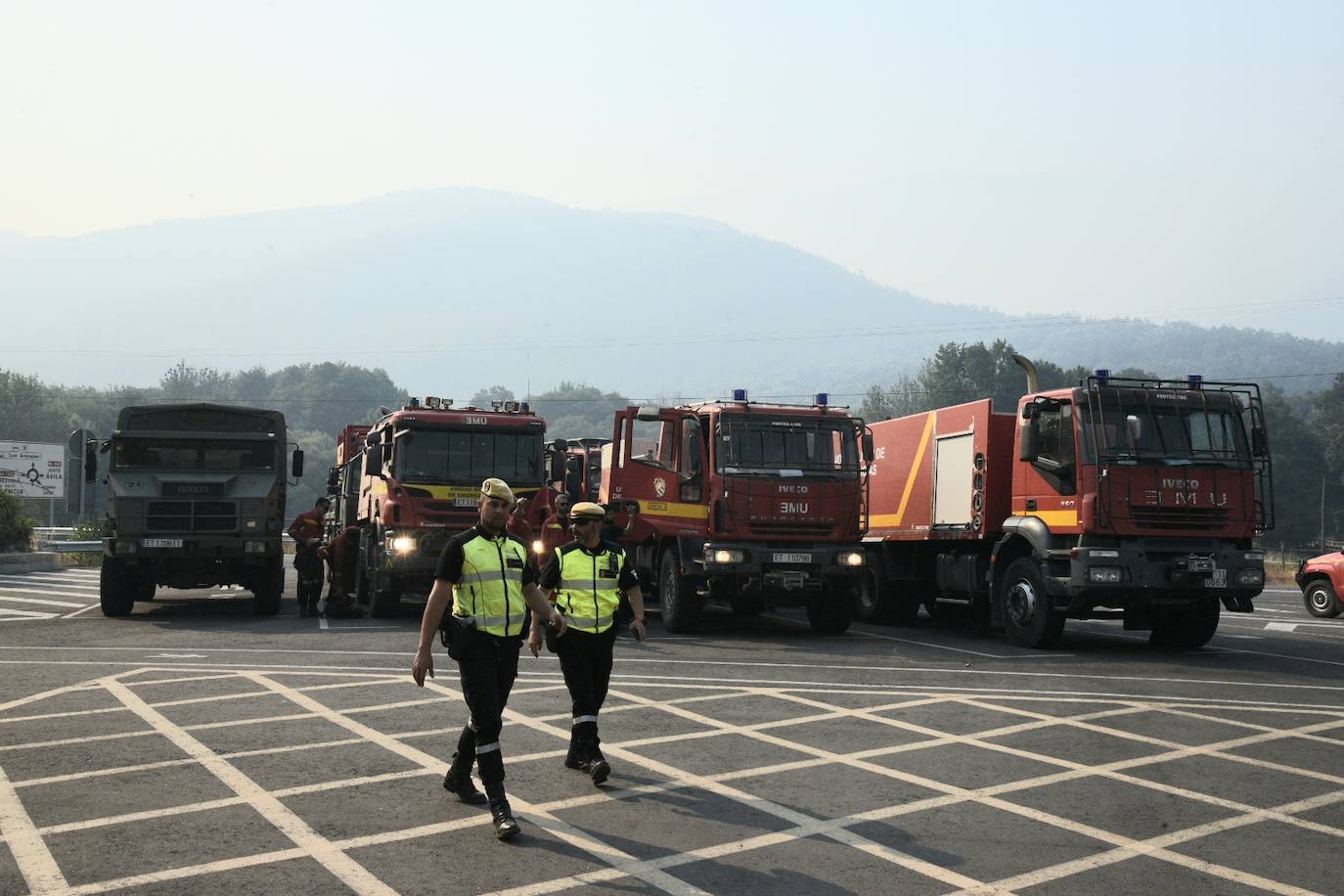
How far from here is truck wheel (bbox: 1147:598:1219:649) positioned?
55.4 ft

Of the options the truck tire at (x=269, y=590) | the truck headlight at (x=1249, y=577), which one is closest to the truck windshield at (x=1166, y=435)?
the truck headlight at (x=1249, y=577)

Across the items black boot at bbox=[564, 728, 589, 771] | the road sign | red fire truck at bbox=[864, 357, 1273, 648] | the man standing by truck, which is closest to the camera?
black boot at bbox=[564, 728, 589, 771]

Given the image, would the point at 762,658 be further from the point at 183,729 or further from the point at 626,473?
the point at 183,729

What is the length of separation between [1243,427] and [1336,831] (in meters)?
9.70

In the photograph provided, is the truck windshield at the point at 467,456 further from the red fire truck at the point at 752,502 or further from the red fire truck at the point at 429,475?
the red fire truck at the point at 752,502

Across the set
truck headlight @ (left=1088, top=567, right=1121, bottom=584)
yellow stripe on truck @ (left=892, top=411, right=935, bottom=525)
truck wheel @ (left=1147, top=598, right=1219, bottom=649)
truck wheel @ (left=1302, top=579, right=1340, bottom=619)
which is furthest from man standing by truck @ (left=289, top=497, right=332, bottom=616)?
truck wheel @ (left=1302, top=579, right=1340, bottom=619)

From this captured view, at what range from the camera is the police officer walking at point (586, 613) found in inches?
331

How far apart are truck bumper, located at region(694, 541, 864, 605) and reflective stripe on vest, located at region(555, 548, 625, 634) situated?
865 centimetres

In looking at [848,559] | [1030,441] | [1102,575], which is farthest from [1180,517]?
[848,559]

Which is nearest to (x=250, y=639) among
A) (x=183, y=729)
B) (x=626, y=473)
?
(x=626, y=473)

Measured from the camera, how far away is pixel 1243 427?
16.1 metres

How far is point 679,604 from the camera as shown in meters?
17.8

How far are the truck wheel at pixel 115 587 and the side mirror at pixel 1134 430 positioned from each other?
1379 centimetres

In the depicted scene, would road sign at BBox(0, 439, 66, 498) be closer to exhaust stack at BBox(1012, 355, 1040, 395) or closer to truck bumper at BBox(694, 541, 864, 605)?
truck bumper at BBox(694, 541, 864, 605)
